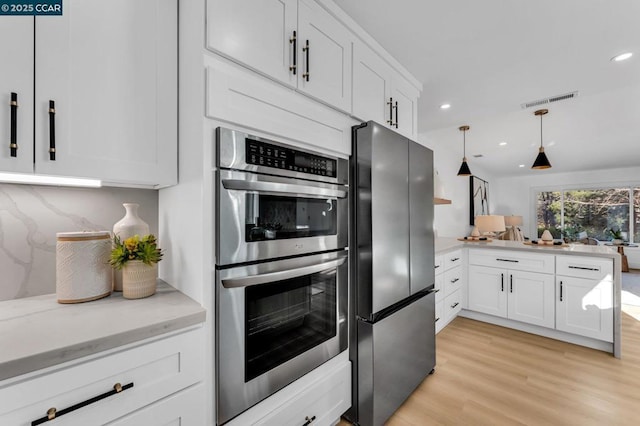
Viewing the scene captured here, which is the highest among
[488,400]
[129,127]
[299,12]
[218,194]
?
[299,12]

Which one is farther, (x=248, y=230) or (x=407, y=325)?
(x=407, y=325)

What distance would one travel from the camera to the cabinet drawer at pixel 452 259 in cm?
299

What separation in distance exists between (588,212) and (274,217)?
979 centimetres

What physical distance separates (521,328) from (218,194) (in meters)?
3.61

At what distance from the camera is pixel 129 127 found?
110cm

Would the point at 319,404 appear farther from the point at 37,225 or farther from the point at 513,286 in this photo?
the point at 513,286

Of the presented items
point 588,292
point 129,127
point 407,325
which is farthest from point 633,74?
point 129,127

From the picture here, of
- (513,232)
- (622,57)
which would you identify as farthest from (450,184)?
(622,57)

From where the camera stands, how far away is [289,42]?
1.30 meters

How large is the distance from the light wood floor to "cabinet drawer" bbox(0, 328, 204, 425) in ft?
4.14

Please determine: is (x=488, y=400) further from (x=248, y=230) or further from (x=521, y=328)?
(x=248, y=230)

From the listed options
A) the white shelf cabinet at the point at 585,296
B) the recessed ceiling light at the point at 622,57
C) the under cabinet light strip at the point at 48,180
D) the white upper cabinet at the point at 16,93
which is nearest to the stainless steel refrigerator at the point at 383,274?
the under cabinet light strip at the point at 48,180

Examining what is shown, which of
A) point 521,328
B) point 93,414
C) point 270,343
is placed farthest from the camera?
point 521,328

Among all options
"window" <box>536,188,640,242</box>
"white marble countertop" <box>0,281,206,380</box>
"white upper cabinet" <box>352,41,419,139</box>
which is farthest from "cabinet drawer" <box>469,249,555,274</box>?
"window" <box>536,188,640,242</box>
